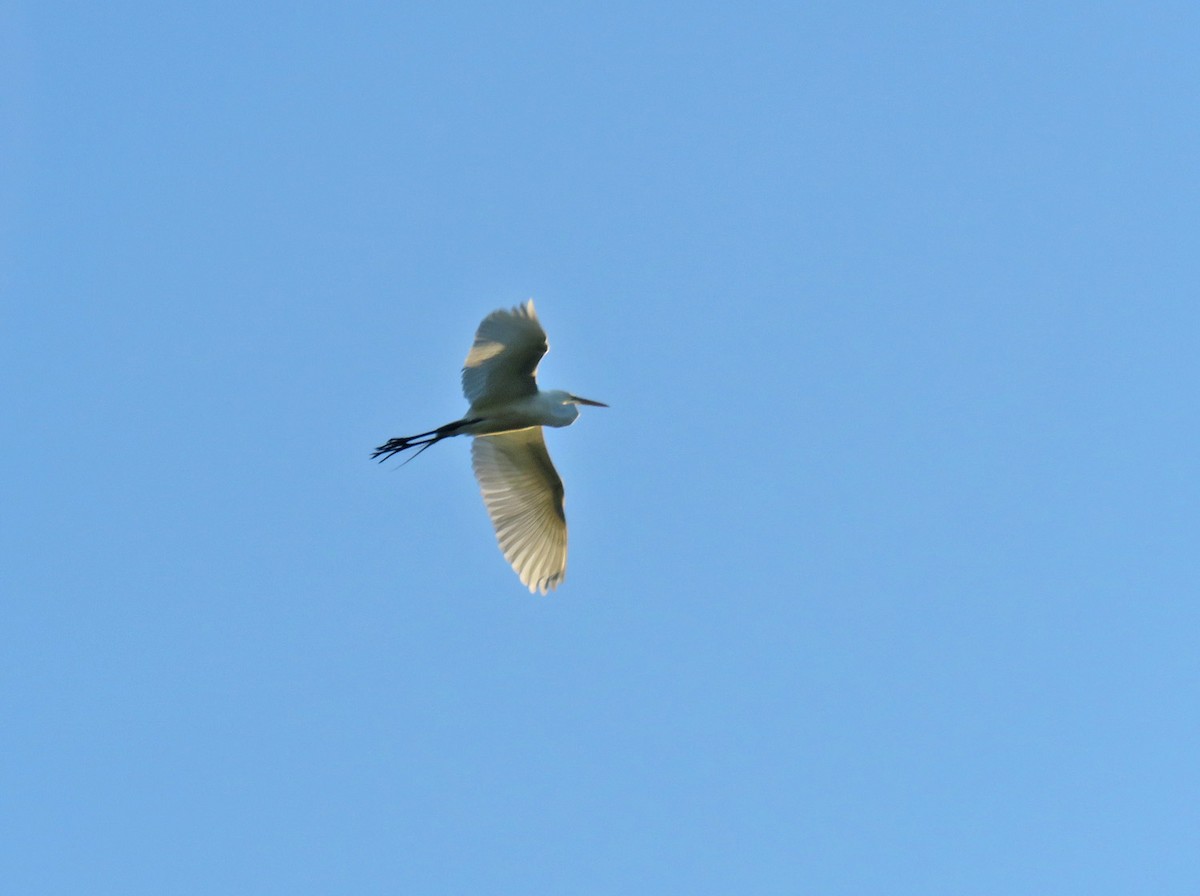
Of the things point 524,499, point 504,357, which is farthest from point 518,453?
point 504,357

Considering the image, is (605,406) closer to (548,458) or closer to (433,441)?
(548,458)

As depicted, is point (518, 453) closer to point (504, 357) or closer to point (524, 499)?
point (524, 499)

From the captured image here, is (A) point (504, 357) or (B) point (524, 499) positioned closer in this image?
(A) point (504, 357)

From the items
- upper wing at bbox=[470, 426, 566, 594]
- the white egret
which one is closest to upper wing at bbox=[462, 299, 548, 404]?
the white egret

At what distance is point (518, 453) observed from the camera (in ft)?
41.6

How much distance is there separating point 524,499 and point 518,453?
435mm

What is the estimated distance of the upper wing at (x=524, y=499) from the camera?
12.5 metres

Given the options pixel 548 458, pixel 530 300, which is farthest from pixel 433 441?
pixel 530 300

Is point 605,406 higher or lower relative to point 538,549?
higher

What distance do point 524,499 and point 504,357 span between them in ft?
6.61

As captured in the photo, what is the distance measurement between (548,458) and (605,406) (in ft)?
2.38

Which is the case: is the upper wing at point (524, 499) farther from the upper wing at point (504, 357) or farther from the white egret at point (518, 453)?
the upper wing at point (504, 357)

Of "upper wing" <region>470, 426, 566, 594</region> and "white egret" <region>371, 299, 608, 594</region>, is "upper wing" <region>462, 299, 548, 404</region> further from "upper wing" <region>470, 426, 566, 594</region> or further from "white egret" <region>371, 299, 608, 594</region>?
"upper wing" <region>470, 426, 566, 594</region>

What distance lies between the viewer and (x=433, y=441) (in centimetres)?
1211
